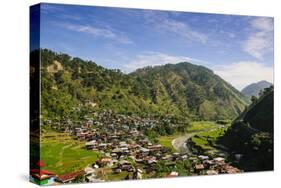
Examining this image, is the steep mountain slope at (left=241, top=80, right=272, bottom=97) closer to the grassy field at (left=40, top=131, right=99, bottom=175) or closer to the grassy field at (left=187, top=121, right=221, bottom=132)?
the grassy field at (left=187, top=121, right=221, bottom=132)

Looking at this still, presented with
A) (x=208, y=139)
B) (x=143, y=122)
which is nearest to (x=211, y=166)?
(x=208, y=139)

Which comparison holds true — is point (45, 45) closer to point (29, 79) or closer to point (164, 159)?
point (29, 79)

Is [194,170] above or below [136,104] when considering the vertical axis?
below

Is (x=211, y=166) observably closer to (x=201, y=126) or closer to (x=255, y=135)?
(x=201, y=126)

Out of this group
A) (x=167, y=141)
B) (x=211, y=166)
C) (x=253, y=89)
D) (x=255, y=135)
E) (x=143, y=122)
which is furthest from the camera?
(x=253, y=89)

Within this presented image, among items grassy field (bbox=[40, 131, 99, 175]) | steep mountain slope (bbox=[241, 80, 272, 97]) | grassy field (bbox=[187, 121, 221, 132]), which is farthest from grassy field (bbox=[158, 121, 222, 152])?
grassy field (bbox=[40, 131, 99, 175])

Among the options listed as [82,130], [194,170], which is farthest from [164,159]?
[82,130]
